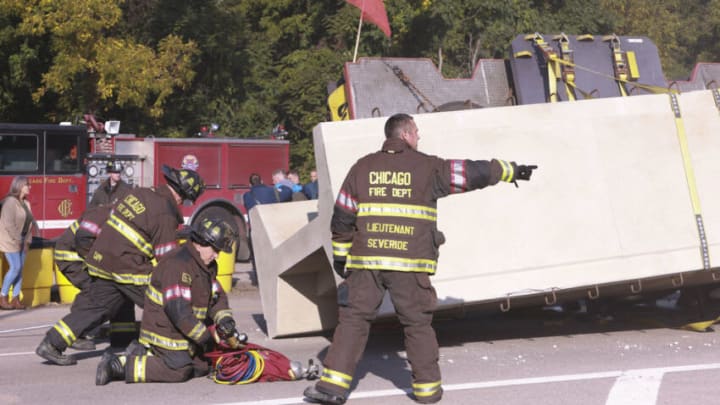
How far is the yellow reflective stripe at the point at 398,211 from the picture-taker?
231 inches

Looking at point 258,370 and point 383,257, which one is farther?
point 258,370

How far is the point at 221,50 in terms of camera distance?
23.2 metres

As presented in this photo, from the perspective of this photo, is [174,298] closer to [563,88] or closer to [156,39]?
[563,88]

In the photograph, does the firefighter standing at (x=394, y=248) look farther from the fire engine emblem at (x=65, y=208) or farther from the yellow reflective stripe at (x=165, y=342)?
the fire engine emblem at (x=65, y=208)

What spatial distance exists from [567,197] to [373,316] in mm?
2595

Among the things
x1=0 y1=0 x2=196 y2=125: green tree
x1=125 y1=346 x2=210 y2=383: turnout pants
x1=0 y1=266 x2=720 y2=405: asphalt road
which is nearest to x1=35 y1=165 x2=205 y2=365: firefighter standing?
x1=0 y1=266 x2=720 y2=405: asphalt road

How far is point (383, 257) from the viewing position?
19.2ft

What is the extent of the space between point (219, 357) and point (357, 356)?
137 cm

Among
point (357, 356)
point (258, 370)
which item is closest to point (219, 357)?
point (258, 370)

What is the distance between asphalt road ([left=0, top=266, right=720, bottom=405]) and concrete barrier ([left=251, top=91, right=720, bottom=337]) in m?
0.52

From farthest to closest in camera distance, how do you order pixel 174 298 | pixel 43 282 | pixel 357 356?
pixel 43 282
pixel 174 298
pixel 357 356

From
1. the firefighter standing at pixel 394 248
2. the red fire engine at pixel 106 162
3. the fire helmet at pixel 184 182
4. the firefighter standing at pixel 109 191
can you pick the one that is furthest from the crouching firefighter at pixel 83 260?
the red fire engine at pixel 106 162

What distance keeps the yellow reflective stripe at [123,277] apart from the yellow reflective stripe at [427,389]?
2751 millimetres

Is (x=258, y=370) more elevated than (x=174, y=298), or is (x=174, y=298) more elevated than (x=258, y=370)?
(x=174, y=298)
